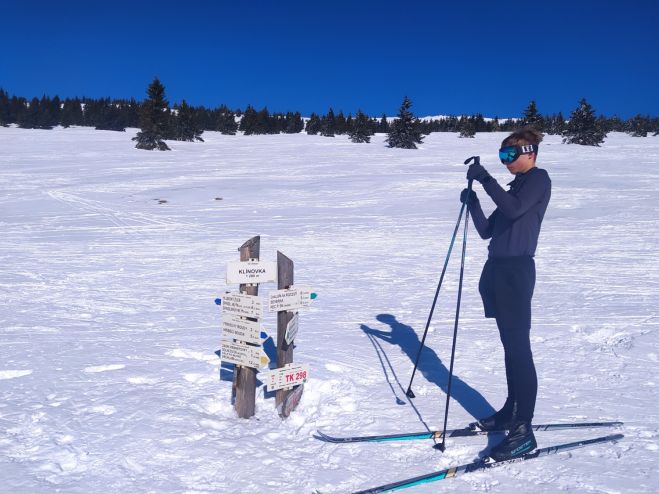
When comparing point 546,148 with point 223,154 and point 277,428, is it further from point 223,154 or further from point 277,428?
point 277,428

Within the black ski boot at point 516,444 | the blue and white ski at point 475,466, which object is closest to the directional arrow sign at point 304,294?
the blue and white ski at point 475,466

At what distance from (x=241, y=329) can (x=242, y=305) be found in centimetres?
20

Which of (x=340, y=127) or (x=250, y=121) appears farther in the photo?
(x=340, y=127)

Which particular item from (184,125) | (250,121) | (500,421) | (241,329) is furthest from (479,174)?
(250,121)

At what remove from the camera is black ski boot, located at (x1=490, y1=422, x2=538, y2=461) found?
3.66m

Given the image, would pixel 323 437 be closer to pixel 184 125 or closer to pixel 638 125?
pixel 184 125

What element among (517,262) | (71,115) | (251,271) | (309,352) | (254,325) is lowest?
(309,352)

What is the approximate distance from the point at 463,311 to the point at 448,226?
6.99 m

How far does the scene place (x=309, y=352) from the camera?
227 inches

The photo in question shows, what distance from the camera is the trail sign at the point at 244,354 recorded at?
420cm

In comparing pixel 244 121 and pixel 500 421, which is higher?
pixel 244 121

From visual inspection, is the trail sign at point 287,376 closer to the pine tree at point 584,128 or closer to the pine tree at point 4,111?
the pine tree at point 584,128

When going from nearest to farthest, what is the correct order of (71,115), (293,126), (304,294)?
(304,294) → (293,126) → (71,115)

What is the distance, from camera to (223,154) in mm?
34812
